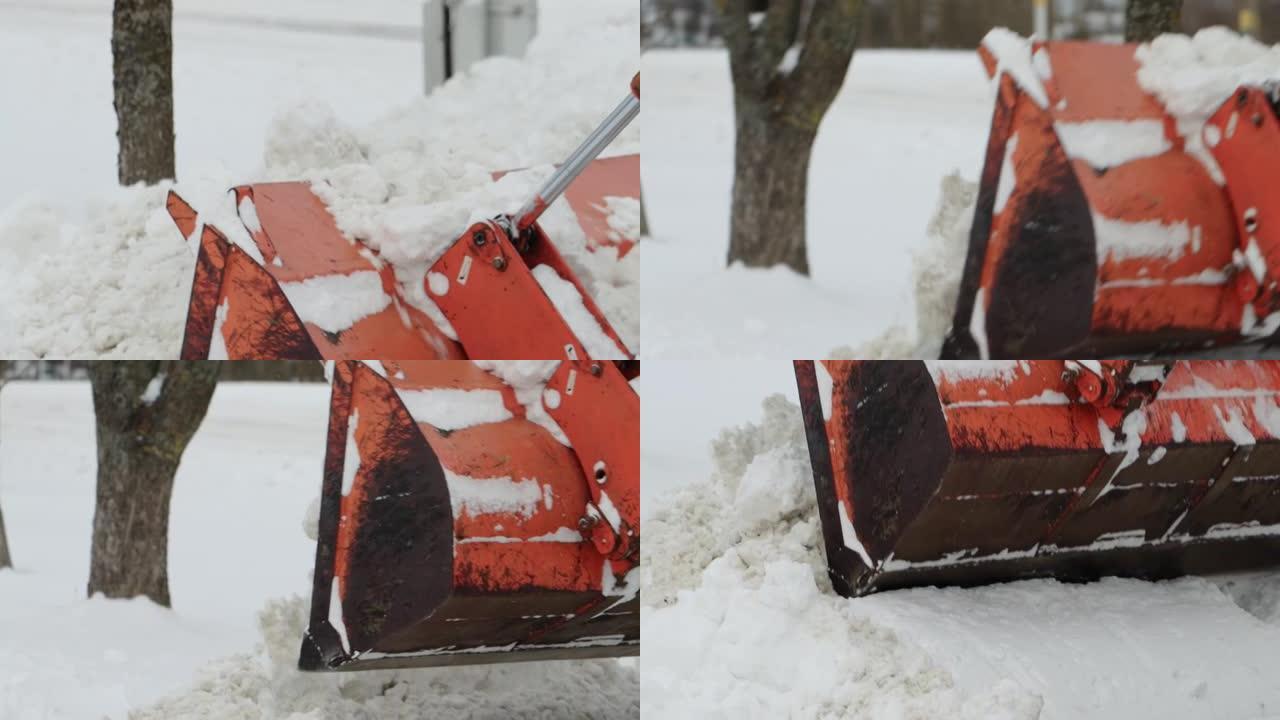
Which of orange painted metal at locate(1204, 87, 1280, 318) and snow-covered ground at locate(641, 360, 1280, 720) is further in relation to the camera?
orange painted metal at locate(1204, 87, 1280, 318)

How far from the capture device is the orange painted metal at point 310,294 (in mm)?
2203

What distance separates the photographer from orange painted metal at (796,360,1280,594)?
2.10m

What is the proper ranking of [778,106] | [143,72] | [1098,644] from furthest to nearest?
[778,106]
[143,72]
[1098,644]

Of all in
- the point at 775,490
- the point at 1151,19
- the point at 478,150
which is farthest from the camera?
the point at 478,150

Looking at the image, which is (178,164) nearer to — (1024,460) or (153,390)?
(153,390)

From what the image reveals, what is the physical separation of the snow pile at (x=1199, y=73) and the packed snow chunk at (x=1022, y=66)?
0.20m

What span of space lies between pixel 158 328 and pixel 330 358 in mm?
887

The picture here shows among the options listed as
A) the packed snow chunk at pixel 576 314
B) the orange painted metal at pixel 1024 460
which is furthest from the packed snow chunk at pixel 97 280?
the orange painted metal at pixel 1024 460

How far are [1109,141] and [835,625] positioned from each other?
0.89m

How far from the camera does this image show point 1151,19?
2.59 meters

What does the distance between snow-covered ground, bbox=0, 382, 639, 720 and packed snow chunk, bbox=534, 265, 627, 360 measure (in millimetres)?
419

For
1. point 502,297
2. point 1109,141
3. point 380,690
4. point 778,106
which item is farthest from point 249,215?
point 778,106

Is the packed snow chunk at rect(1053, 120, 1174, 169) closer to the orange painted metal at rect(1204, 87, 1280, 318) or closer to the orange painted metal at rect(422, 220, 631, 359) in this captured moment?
the orange painted metal at rect(1204, 87, 1280, 318)

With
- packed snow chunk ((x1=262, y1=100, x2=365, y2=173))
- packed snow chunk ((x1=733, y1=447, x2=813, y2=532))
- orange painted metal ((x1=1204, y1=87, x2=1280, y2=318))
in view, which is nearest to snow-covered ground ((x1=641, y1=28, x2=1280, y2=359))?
packed snow chunk ((x1=733, y1=447, x2=813, y2=532))
